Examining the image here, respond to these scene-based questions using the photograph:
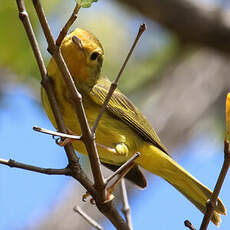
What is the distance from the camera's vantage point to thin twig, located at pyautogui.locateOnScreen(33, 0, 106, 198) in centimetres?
241

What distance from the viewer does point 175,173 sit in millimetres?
4340

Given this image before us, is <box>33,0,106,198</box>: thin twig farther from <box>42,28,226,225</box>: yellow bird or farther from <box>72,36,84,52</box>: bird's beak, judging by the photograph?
<box>72,36,84,52</box>: bird's beak

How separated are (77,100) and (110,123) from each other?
4.84 ft

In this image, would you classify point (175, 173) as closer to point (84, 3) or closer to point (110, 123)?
point (110, 123)

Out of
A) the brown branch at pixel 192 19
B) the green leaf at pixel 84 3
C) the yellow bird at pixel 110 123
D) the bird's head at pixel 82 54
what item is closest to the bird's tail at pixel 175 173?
the yellow bird at pixel 110 123

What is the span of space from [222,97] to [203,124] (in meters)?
0.44

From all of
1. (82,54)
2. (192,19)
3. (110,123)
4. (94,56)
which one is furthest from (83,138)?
(192,19)

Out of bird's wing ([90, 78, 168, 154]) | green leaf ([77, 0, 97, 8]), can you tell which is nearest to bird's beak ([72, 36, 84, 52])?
bird's wing ([90, 78, 168, 154])

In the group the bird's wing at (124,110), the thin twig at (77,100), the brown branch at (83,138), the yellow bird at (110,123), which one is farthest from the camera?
the bird's wing at (124,110)

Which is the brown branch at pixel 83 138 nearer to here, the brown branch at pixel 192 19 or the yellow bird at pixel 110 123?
the yellow bird at pixel 110 123

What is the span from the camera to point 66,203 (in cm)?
645

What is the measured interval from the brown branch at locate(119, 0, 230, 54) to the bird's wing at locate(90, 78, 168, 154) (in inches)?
97.5

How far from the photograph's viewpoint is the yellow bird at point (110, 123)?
12.5ft

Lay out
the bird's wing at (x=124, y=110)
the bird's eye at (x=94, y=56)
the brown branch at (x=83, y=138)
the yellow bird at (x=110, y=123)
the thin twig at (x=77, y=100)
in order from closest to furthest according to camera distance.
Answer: the thin twig at (x=77, y=100)
the brown branch at (x=83, y=138)
the yellow bird at (x=110, y=123)
the bird's wing at (x=124, y=110)
the bird's eye at (x=94, y=56)
